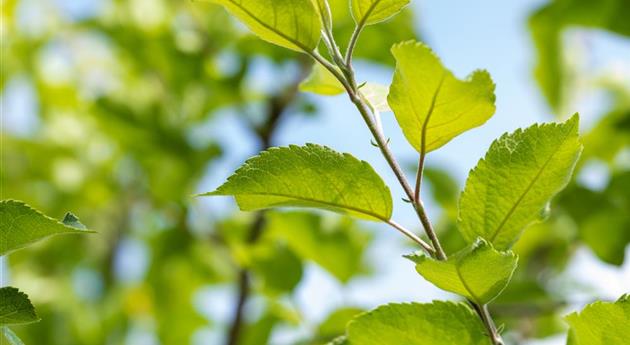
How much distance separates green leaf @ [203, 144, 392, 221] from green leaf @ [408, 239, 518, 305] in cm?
6

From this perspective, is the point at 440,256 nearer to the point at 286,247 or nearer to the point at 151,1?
the point at 286,247

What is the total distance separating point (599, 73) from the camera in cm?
165

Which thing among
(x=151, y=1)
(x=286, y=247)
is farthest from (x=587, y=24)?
(x=151, y=1)

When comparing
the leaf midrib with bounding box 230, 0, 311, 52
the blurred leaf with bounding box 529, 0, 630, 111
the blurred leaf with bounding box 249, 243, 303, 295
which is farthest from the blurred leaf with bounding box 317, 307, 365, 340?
the leaf midrib with bounding box 230, 0, 311, 52

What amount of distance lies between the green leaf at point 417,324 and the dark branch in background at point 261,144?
630mm

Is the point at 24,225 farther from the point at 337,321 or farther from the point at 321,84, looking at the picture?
the point at 337,321

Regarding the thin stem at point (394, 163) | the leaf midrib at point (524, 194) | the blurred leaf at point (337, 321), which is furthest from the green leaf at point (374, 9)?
the blurred leaf at point (337, 321)

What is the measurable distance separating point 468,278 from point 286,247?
28.3 inches

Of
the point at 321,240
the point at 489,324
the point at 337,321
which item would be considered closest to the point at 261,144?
the point at 321,240

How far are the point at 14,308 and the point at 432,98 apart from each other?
247 mm

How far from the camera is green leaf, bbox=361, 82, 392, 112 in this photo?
1.63 feet

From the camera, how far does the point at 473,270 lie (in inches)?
16.9

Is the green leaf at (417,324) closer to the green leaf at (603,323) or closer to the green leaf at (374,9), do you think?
the green leaf at (603,323)

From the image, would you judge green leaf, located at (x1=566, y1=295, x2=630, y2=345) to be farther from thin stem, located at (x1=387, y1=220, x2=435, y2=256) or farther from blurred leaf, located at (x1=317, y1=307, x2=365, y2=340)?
blurred leaf, located at (x1=317, y1=307, x2=365, y2=340)
